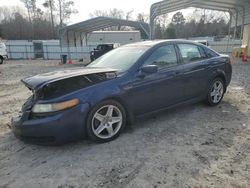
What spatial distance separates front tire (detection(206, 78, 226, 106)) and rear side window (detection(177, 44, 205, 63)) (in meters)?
0.68

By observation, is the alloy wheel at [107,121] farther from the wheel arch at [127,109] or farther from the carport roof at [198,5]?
the carport roof at [198,5]

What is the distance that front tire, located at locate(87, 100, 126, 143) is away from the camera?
139 inches

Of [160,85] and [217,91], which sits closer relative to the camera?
[160,85]

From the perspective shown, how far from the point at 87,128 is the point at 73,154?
0.41 metres

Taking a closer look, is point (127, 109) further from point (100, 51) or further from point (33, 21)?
point (33, 21)

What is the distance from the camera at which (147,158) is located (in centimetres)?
321

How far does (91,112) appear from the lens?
3.46 meters

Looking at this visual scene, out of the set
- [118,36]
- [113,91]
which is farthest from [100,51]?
[118,36]

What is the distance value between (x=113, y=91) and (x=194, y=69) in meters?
2.00

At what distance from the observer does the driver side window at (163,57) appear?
14.0 feet

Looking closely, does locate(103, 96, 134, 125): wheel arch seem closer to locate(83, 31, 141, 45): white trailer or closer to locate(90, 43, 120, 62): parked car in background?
locate(90, 43, 120, 62): parked car in background

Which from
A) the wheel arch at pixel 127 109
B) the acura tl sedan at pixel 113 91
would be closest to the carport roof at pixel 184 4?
the acura tl sedan at pixel 113 91

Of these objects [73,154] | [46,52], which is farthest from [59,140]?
[46,52]

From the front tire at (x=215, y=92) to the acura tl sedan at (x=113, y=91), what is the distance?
0.25ft
